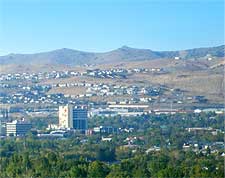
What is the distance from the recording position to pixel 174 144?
24.4m

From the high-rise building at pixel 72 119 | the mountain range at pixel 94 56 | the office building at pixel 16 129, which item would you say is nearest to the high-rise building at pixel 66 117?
the high-rise building at pixel 72 119

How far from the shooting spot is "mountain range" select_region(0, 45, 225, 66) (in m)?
79.6

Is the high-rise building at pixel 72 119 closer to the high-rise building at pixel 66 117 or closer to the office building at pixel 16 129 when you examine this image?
the high-rise building at pixel 66 117

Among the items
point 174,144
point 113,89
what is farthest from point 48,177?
point 113,89

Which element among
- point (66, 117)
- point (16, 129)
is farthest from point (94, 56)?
point (16, 129)

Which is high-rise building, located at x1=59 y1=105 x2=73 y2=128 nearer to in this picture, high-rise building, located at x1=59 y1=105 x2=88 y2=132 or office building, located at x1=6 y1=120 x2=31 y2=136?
high-rise building, located at x1=59 y1=105 x2=88 y2=132

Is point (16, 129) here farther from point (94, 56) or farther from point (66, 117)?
point (94, 56)

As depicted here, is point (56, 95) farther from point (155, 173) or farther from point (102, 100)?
point (155, 173)

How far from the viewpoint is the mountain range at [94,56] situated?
79.6 metres

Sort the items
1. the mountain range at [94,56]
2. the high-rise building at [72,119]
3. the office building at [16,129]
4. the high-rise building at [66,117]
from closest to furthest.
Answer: the office building at [16,129] < the high-rise building at [72,119] < the high-rise building at [66,117] < the mountain range at [94,56]

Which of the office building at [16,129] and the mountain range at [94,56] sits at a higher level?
the mountain range at [94,56]

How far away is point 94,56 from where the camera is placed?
283 ft

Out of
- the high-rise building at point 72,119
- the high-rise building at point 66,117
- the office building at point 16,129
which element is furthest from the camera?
the high-rise building at point 66,117

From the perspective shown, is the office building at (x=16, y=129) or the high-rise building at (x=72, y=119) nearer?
the office building at (x=16, y=129)
